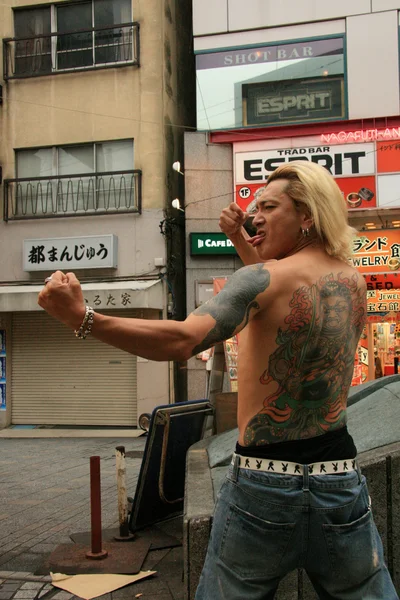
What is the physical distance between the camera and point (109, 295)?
13445 millimetres

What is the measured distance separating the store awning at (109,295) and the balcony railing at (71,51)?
5.12m

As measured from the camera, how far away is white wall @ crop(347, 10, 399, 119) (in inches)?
527

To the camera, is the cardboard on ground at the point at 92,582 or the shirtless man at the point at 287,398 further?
the cardboard on ground at the point at 92,582

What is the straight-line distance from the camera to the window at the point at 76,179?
1461 centimetres

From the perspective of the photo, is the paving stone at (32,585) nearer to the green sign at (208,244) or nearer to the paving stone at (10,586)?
the paving stone at (10,586)

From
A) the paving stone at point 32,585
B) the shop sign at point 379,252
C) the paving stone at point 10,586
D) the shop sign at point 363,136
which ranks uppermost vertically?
the shop sign at point 363,136

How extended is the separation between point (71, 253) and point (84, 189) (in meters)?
1.60

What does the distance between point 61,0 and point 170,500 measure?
13112 mm

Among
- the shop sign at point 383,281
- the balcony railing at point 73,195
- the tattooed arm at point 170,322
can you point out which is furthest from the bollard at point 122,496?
the balcony railing at point 73,195

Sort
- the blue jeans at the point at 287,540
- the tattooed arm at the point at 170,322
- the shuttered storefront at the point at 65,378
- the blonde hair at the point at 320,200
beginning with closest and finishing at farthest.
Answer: the tattooed arm at the point at 170,322
the blue jeans at the point at 287,540
the blonde hair at the point at 320,200
the shuttered storefront at the point at 65,378

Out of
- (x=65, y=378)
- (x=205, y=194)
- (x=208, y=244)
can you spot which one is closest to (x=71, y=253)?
(x=65, y=378)

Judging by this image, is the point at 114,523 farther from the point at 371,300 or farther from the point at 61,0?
the point at 61,0

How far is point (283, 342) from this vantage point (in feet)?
6.54

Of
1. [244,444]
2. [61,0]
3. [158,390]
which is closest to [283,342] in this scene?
[244,444]
